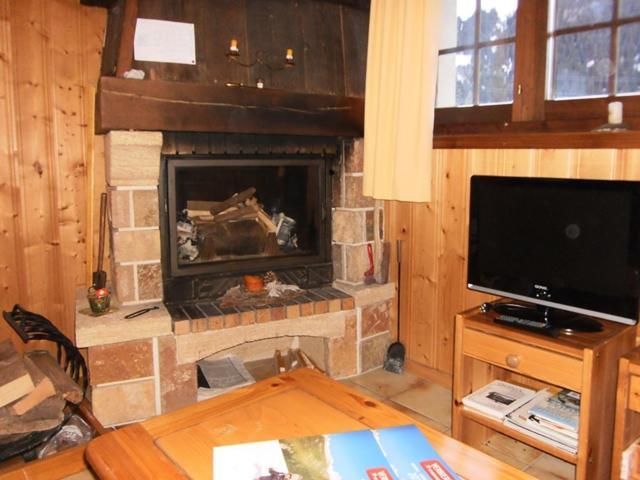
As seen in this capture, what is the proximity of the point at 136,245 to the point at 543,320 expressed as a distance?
1687mm

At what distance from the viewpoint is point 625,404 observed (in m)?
1.80

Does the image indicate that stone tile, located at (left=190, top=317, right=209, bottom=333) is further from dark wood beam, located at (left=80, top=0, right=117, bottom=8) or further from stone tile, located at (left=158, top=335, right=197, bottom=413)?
dark wood beam, located at (left=80, top=0, right=117, bottom=8)

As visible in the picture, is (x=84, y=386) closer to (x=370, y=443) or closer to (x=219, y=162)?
(x=219, y=162)

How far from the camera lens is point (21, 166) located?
2656 mm

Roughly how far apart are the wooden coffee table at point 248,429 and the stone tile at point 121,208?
116 cm

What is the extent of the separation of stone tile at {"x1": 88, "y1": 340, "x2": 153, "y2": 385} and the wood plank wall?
0.58m

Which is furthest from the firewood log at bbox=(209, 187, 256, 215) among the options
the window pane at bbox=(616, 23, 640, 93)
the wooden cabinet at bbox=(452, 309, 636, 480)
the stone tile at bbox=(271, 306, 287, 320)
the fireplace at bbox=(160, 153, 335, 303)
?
the window pane at bbox=(616, 23, 640, 93)

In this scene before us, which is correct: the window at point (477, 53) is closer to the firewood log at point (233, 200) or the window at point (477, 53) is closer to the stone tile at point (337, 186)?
the stone tile at point (337, 186)

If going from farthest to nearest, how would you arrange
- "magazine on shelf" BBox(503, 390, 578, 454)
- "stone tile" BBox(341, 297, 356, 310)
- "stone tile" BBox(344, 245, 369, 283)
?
1. "stone tile" BBox(344, 245, 369, 283)
2. "stone tile" BBox(341, 297, 356, 310)
3. "magazine on shelf" BBox(503, 390, 578, 454)

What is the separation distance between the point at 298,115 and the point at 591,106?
125 cm

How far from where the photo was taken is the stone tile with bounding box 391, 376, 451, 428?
257 centimetres

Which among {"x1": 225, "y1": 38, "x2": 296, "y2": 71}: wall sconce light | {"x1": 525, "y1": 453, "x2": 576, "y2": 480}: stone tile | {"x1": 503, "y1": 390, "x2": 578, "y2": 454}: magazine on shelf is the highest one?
{"x1": 225, "y1": 38, "x2": 296, "y2": 71}: wall sconce light

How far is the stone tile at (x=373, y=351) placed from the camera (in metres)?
3.01

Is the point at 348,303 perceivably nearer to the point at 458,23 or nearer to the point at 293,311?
the point at 293,311
